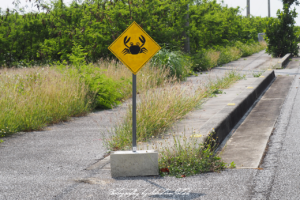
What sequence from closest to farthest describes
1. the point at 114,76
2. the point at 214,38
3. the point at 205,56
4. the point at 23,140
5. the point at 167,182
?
the point at 167,182 < the point at 23,140 < the point at 114,76 < the point at 205,56 < the point at 214,38

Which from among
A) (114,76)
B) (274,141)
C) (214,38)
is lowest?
(274,141)

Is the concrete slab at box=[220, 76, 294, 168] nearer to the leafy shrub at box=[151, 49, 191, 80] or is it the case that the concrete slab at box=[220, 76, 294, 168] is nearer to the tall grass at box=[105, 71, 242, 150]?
the tall grass at box=[105, 71, 242, 150]

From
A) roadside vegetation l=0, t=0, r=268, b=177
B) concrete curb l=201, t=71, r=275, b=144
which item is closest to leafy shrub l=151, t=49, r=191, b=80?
roadside vegetation l=0, t=0, r=268, b=177

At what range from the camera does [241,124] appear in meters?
7.77

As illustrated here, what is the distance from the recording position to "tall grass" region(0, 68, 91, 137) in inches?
289

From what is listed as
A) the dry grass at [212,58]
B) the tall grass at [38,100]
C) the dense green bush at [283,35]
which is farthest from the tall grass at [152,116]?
the dense green bush at [283,35]

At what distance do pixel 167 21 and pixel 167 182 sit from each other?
51.8 feet

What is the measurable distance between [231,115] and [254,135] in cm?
84

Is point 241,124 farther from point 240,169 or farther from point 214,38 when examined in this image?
point 214,38

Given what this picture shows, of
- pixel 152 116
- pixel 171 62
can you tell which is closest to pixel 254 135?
pixel 152 116

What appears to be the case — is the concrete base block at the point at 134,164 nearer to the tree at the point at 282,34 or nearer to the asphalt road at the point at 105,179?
the asphalt road at the point at 105,179

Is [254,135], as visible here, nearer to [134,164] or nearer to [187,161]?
[187,161]

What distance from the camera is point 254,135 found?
6715 mm

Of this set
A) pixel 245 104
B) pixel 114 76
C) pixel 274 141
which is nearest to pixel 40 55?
pixel 114 76
